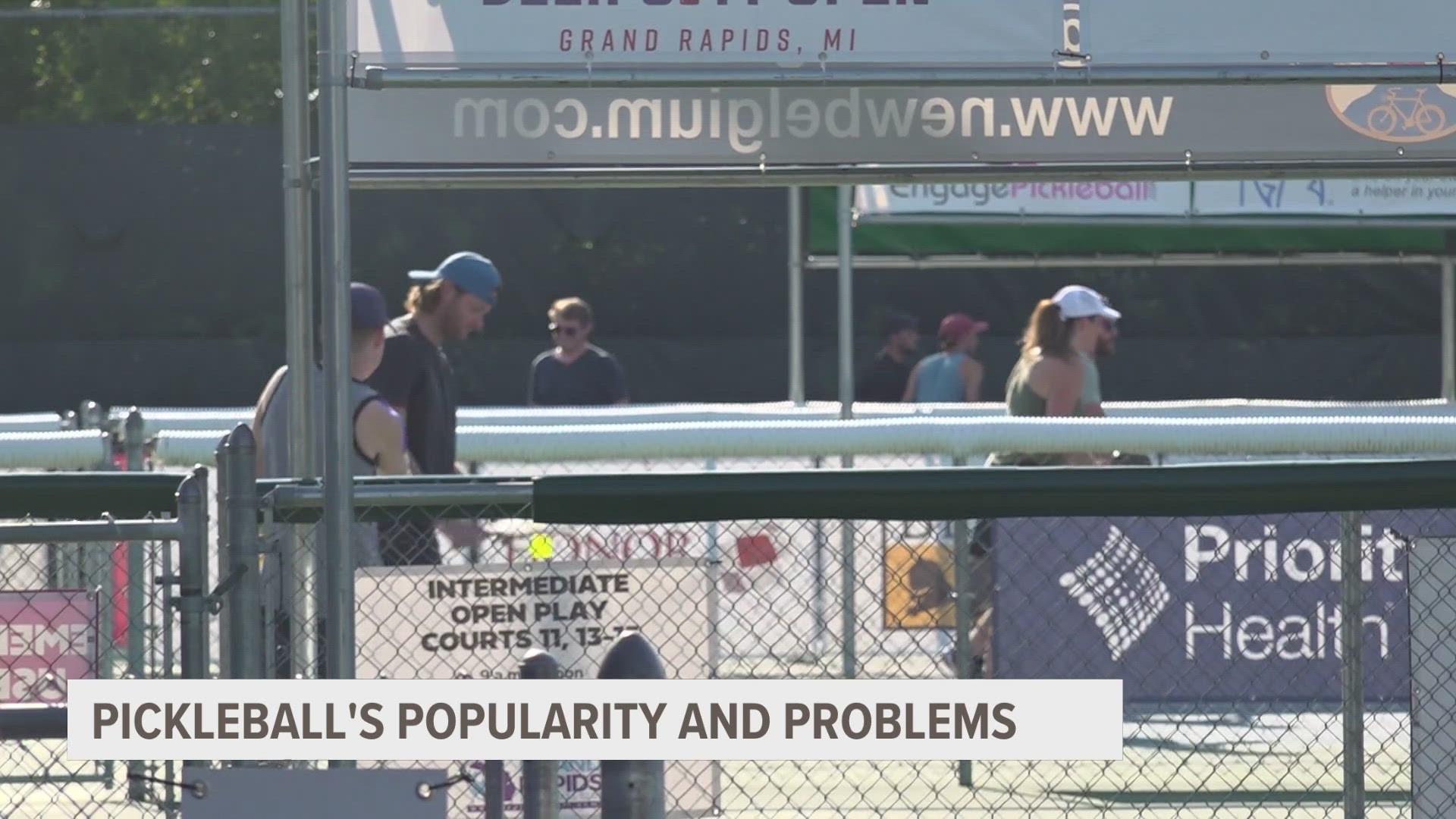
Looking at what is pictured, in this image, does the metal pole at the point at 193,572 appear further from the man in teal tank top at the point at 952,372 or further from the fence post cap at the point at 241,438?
the man in teal tank top at the point at 952,372

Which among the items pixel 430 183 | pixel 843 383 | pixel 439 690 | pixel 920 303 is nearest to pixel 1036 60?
pixel 430 183

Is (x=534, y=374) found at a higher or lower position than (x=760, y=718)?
higher

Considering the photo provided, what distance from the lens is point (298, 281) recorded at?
4.86 metres

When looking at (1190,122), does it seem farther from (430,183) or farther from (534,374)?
(534,374)

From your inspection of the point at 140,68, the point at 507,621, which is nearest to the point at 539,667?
the point at 507,621

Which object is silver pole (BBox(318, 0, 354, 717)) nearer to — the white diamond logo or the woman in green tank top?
the white diamond logo

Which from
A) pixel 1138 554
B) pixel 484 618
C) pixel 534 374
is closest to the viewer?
pixel 484 618

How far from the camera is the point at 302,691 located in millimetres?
4262

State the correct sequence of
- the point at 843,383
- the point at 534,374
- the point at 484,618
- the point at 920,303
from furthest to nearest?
the point at 920,303 < the point at 534,374 < the point at 843,383 < the point at 484,618

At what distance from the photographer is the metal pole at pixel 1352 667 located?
5.21 m

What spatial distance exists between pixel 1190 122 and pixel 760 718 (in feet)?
7.36

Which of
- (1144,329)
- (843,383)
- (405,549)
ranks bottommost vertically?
(405,549)

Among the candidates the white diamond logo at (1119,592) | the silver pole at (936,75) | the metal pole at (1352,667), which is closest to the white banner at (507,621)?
the silver pole at (936,75)
